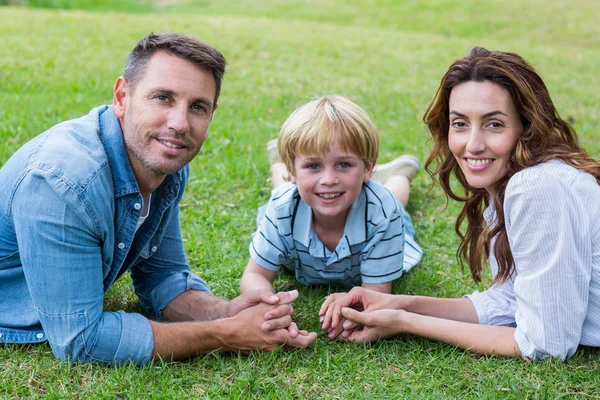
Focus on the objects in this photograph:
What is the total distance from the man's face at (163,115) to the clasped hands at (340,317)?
0.79 metres

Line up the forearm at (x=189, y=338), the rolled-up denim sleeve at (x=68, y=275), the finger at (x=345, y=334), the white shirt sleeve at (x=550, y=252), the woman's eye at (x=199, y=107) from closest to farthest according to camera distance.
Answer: the rolled-up denim sleeve at (x=68, y=275) → the white shirt sleeve at (x=550, y=252) → the forearm at (x=189, y=338) → the woman's eye at (x=199, y=107) → the finger at (x=345, y=334)

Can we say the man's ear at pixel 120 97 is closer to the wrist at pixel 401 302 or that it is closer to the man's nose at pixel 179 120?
the man's nose at pixel 179 120

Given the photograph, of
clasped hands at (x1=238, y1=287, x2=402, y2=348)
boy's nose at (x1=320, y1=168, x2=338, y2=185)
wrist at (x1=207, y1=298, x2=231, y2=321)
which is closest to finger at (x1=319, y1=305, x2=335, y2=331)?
clasped hands at (x1=238, y1=287, x2=402, y2=348)

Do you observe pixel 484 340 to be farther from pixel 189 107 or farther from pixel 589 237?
pixel 189 107

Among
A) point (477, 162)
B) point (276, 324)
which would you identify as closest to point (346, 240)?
point (276, 324)

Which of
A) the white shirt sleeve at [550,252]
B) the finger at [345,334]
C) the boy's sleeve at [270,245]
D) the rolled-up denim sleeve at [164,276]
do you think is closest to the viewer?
the white shirt sleeve at [550,252]

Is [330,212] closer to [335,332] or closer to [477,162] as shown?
[335,332]

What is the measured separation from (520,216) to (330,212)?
3.24ft

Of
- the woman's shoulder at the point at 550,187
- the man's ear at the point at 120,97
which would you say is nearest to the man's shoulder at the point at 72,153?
the man's ear at the point at 120,97

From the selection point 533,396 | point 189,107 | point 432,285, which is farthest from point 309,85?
point 533,396

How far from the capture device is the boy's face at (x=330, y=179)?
3.52 m

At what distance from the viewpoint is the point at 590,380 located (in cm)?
300

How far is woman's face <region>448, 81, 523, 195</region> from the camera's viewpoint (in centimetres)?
309

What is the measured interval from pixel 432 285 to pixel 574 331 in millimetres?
1172
